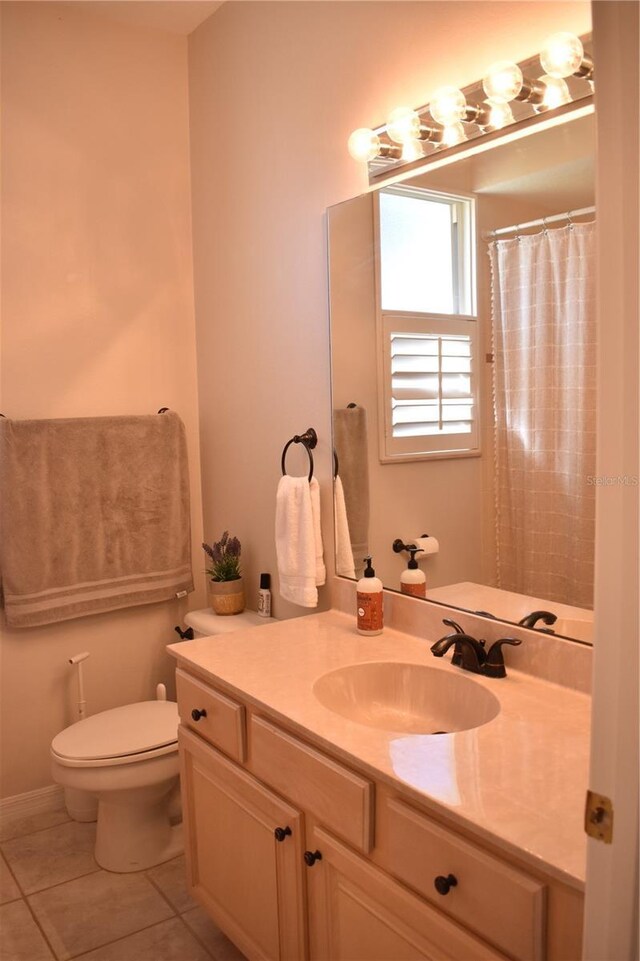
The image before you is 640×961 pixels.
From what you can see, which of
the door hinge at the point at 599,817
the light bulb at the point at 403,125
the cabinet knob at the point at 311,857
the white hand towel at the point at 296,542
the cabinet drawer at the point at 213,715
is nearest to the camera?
the door hinge at the point at 599,817

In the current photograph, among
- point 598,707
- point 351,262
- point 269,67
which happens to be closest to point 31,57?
point 269,67

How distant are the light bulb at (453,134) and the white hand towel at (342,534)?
0.93 meters

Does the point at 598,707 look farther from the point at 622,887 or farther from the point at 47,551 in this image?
the point at 47,551

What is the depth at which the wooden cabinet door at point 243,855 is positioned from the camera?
1.59 metres

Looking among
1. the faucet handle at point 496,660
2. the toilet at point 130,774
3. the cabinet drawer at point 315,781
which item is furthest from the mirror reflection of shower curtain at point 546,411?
the toilet at point 130,774

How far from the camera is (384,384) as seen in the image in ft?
6.77

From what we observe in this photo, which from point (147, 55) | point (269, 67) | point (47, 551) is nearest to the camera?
point (269, 67)

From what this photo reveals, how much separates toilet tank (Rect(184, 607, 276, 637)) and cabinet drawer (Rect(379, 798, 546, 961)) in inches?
49.2

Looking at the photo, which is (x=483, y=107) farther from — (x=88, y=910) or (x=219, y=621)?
(x=88, y=910)

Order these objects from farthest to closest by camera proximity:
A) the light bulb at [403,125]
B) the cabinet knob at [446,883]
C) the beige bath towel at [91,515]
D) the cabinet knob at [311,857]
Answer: the beige bath towel at [91,515]
the light bulb at [403,125]
the cabinet knob at [311,857]
the cabinet knob at [446,883]

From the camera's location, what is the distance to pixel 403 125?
73.8 inches

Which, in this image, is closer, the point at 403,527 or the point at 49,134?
the point at 403,527

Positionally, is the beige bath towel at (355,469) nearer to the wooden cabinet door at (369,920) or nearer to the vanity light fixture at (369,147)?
the vanity light fixture at (369,147)

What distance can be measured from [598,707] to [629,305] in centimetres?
40
